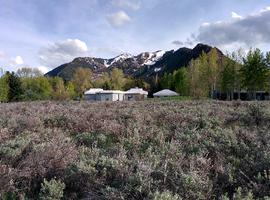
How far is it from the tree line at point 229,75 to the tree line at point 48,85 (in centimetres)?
2498

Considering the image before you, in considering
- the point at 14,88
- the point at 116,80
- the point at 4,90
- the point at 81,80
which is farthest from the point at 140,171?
the point at 116,80

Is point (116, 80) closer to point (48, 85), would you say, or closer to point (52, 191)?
point (48, 85)

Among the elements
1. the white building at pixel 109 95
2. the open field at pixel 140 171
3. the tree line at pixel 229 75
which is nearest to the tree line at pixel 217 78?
the tree line at pixel 229 75

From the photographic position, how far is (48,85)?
8606 centimetres

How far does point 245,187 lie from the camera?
10.8 ft

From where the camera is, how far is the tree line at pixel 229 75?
51.2 m

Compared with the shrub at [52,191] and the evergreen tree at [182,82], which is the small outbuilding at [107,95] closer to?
the evergreen tree at [182,82]

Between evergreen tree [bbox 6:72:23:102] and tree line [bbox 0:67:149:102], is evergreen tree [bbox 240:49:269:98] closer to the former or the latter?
tree line [bbox 0:67:149:102]

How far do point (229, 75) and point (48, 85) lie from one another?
5097 centimetres

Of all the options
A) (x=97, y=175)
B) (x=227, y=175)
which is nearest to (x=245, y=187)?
(x=227, y=175)

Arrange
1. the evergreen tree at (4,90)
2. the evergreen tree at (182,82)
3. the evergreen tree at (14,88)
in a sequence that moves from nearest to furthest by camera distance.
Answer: the evergreen tree at (4,90)
the evergreen tree at (14,88)
the evergreen tree at (182,82)

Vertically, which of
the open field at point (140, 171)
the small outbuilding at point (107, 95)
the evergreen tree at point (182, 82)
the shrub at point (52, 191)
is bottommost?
the shrub at point (52, 191)


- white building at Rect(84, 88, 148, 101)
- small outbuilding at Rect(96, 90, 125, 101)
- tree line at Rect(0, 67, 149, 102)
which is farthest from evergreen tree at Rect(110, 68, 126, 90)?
small outbuilding at Rect(96, 90, 125, 101)

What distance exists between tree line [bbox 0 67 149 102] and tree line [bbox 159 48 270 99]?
2498 centimetres
